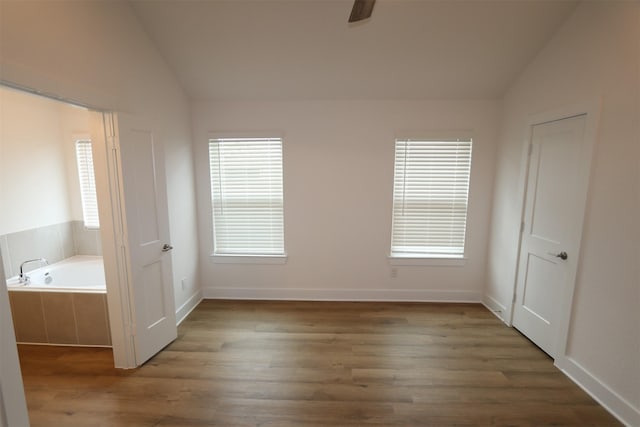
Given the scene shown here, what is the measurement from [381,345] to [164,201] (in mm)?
2448

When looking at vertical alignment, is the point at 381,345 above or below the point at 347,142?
below

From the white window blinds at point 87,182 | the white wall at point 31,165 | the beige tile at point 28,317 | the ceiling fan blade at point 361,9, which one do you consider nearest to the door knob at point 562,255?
the ceiling fan blade at point 361,9

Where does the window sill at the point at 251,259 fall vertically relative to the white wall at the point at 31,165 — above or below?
below

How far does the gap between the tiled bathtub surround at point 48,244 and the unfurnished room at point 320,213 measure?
0.07ft

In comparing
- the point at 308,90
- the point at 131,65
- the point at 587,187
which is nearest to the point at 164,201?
the point at 131,65

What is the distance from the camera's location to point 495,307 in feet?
11.2

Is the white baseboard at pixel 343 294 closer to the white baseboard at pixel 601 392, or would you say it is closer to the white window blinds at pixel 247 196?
the white window blinds at pixel 247 196

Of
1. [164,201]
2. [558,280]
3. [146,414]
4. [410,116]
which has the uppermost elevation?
[410,116]

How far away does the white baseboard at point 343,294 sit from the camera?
3709 millimetres

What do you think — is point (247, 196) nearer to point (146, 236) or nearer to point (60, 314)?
point (146, 236)

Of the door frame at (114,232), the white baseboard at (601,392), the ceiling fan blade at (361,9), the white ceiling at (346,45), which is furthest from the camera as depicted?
the white ceiling at (346,45)

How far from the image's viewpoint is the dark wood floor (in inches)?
77.9

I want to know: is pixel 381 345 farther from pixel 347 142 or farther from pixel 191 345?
pixel 347 142

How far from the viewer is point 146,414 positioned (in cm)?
199
